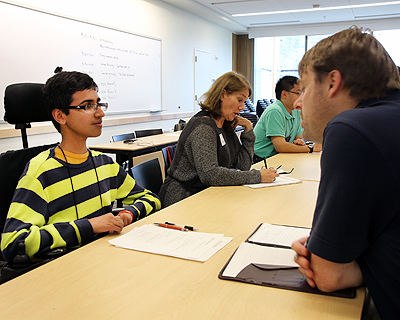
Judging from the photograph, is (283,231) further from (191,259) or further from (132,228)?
(132,228)

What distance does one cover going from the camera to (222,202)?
1735 millimetres

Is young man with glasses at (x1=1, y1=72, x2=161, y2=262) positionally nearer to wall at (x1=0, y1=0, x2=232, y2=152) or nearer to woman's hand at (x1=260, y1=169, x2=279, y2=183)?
woman's hand at (x1=260, y1=169, x2=279, y2=183)

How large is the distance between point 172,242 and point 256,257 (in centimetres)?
30

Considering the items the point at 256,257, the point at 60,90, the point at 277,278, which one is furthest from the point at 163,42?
the point at 277,278

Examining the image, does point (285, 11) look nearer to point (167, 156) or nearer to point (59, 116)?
point (167, 156)

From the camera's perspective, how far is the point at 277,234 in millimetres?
1309

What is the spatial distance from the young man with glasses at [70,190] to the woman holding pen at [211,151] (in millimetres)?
389

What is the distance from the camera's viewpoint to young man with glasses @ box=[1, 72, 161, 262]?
130 centimetres

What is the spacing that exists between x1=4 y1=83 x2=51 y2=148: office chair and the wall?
2689 mm

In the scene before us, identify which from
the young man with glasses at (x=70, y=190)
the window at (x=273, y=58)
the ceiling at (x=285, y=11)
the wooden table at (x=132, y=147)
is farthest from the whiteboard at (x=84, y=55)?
the window at (x=273, y=58)

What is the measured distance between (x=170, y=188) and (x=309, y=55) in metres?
1.39

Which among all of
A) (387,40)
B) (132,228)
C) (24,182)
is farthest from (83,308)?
(387,40)

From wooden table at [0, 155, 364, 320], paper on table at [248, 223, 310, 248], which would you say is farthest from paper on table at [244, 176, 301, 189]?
wooden table at [0, 155, 364, 320]

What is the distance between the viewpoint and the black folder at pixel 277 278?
36.1 inches
